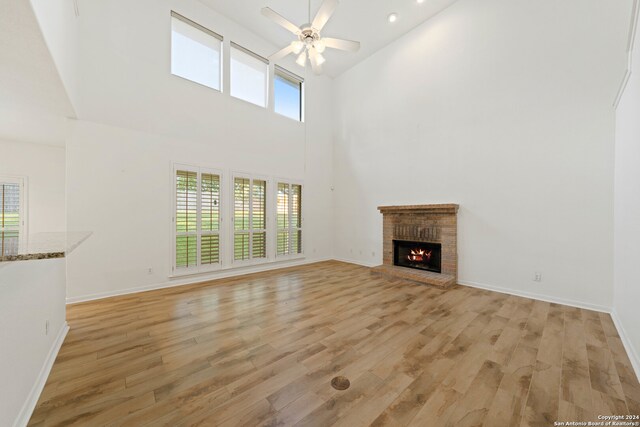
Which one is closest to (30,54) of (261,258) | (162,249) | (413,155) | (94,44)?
(94,44)

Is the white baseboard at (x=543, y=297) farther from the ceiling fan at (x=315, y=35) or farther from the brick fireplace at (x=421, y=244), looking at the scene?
the ceiling fan at (x=315, y=35)

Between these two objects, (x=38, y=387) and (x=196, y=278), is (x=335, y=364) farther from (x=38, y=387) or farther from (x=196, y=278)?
(x=196, y=278)

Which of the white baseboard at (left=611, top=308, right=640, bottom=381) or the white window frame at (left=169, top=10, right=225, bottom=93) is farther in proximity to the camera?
the white window frame at (left=169, top=10, right=225, bottom=93)

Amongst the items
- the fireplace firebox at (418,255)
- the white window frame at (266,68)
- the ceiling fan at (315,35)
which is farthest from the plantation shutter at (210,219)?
the fireplace firebox at (418,255)

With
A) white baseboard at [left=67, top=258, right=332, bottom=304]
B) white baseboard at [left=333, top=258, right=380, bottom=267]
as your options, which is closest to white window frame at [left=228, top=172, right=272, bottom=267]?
white baseboard at [left=67, top=258, right=332, bottom=304]

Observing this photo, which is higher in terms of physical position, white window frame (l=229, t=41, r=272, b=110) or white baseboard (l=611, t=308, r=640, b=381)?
white window frame (l=229, t=41, r=272, b=110)

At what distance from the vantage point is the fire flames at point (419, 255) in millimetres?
5195

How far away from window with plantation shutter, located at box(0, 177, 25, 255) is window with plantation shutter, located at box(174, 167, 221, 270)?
2.72 metres

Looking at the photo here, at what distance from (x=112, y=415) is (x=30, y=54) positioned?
2625 millimetres

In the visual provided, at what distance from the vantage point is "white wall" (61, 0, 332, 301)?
12.2 ft

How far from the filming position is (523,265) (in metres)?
3.97

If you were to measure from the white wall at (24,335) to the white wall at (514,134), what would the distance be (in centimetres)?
550

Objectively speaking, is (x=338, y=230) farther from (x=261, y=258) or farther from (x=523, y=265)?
(x=523, y=265)

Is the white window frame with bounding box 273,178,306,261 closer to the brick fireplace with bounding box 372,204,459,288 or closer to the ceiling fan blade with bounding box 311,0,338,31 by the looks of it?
the brick fireplace with bounding box 372,204,459,288
